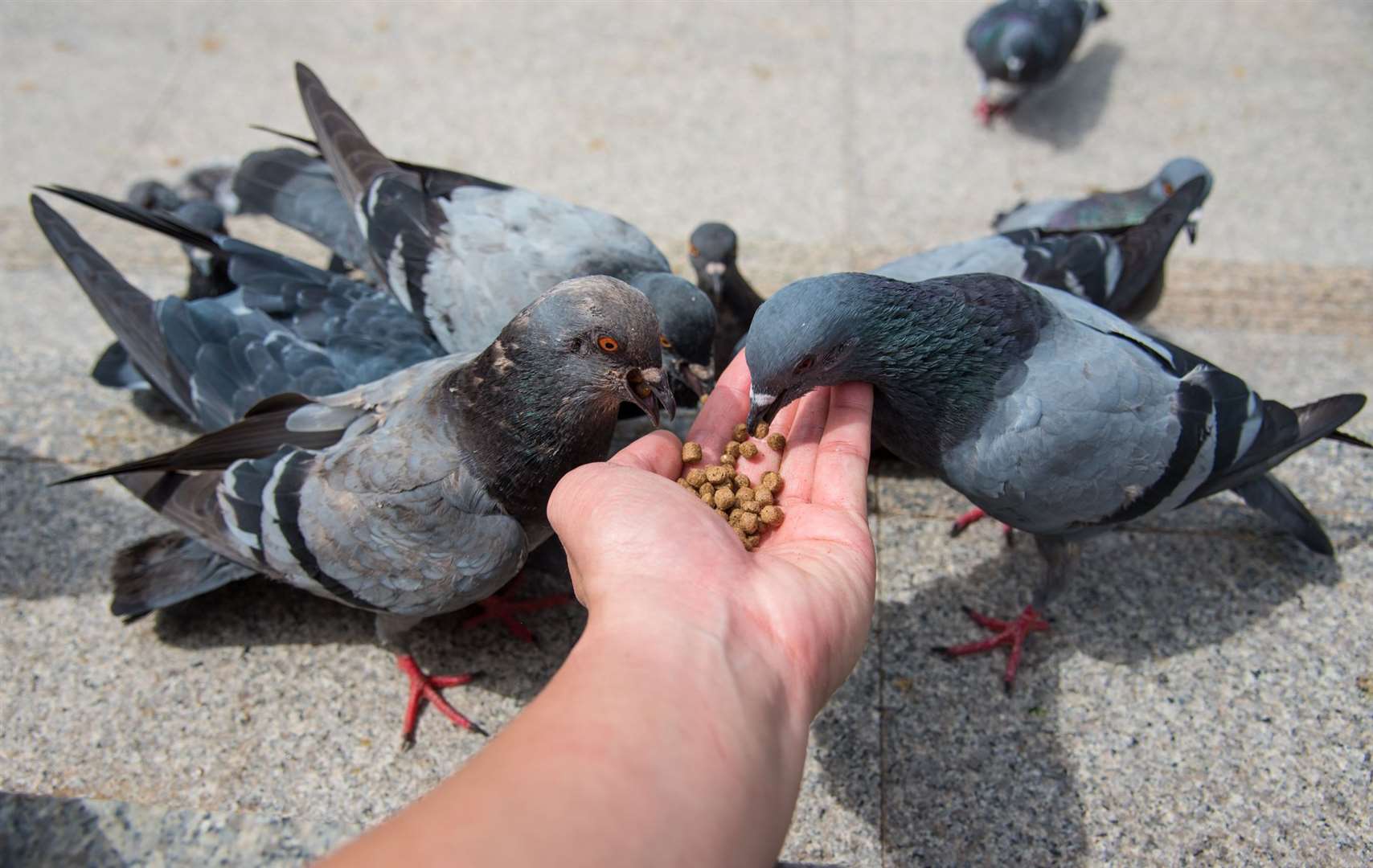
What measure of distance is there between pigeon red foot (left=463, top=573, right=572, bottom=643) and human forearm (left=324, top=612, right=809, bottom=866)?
69.2 inches

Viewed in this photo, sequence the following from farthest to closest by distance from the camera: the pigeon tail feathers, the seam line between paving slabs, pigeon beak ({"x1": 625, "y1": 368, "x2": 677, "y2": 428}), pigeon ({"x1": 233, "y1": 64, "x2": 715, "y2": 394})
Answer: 1. pigeon ({"x1": 233, "y1": 64, "x2": 715, "y2": 394})
2. the pigeon tail feathers
3. the seam line between paving slabs
4. pigeon beak ({"x1": 625, "y1": 368, "x2": 677, "y2": 428})

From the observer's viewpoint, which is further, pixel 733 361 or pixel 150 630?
pixel 150 630

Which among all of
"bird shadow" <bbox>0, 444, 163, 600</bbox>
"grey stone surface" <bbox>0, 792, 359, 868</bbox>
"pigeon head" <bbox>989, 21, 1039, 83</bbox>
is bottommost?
"bird shadow" <bbox>0, 444, 163, 600</bbox>

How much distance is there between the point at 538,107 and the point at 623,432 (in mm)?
3970

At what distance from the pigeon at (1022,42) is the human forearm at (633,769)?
567 centimetres

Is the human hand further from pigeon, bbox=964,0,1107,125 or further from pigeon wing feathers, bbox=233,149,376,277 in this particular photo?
pigeon, bbox=964,0,1107,125

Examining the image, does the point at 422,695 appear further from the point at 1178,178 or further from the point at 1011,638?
the point at 1178,178

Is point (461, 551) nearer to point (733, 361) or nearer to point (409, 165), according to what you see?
point (733, 361)

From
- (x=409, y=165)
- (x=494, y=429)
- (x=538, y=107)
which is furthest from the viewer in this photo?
(x=538, y=107)

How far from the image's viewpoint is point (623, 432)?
419cm

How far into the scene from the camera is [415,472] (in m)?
3.39

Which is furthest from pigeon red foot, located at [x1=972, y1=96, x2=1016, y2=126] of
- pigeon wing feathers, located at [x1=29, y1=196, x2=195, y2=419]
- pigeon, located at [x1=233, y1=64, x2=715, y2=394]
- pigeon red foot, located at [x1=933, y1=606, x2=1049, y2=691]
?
pigeon wing feathers, located at [x1=29, y1=196, x2=195, y2=419]

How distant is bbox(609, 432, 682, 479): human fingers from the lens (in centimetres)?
305

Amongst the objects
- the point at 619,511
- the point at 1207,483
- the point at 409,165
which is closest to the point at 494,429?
the point at 619,511
